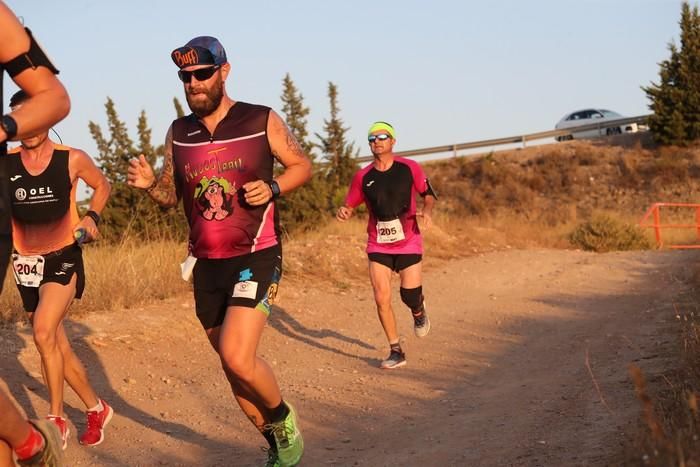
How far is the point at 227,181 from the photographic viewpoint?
17.0ft

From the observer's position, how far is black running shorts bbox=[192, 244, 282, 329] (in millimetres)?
5113

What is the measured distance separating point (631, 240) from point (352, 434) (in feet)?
59.5

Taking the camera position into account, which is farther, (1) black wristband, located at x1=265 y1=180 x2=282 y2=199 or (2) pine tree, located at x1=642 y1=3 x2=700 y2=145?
(2) pine tree, located at x1=642 y1=3 x2=700 y2=145

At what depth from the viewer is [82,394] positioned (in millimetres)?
6535

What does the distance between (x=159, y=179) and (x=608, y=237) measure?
19216 millimetres

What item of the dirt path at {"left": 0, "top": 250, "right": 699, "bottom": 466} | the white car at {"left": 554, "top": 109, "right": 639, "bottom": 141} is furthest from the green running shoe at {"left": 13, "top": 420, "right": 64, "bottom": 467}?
the white car at {"left": 554, "top": 109, "right": 639, "bottom": 141}

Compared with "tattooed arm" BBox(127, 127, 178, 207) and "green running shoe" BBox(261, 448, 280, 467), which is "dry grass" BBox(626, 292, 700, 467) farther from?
"tattooed arm" BBox(127, 127, 178, 207)

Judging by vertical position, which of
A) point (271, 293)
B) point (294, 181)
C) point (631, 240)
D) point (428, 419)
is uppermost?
point (294, 181)

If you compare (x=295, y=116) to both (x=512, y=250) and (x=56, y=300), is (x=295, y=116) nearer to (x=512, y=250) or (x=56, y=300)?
(x=512, y=250)

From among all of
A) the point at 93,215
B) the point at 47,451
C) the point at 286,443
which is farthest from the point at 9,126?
the point at 93,215

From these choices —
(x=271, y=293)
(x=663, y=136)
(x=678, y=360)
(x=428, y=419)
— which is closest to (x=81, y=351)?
(x=428, y=419)

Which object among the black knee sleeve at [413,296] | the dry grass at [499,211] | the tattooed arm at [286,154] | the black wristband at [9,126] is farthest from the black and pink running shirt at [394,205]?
the black wristband at [9,126]

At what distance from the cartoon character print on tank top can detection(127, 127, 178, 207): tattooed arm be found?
135mm

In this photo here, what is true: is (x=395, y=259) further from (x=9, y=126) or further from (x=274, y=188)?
(x=9, y=126)
